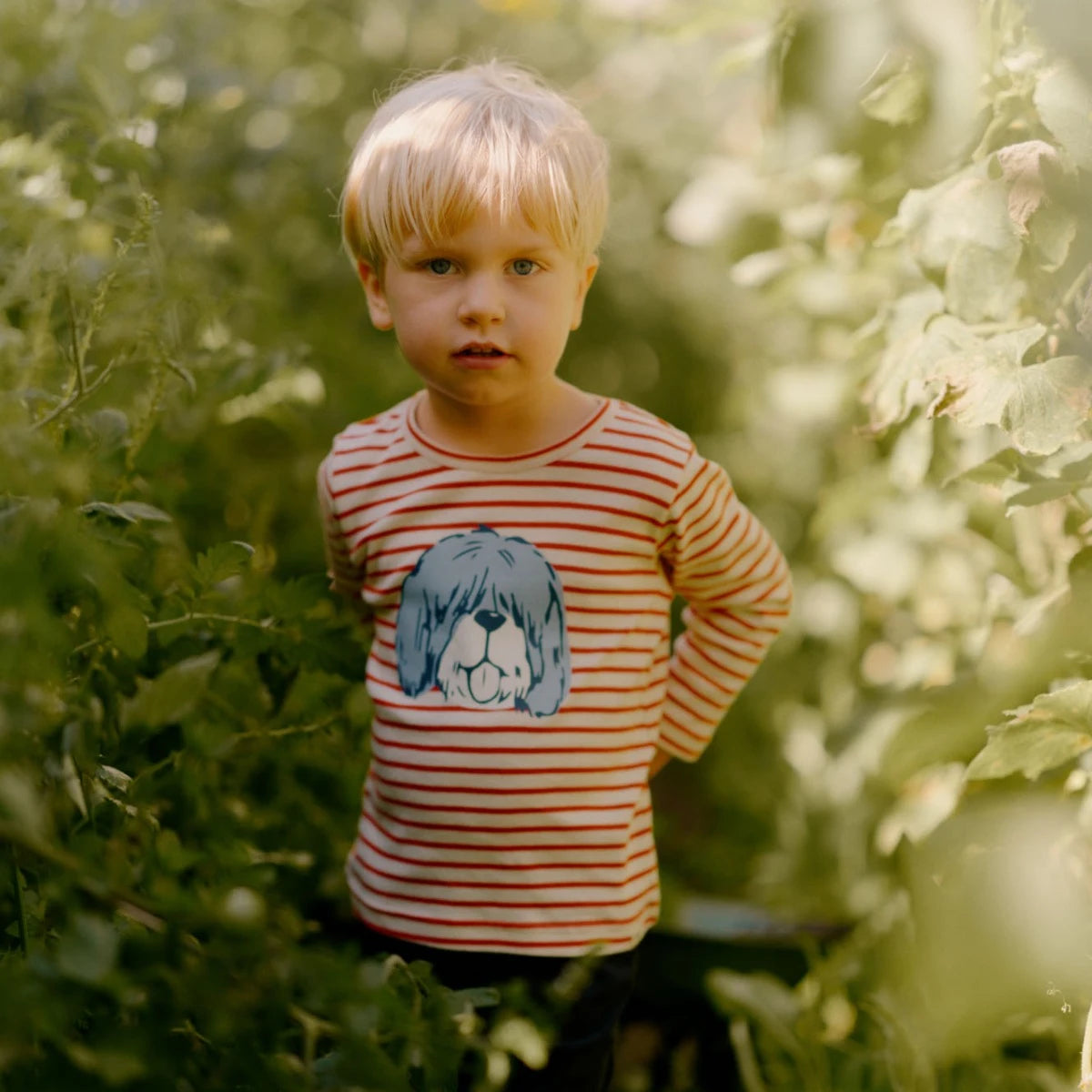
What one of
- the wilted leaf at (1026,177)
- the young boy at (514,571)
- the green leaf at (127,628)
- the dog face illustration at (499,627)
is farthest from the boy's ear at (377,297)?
the wilted leaf at (1026,177)

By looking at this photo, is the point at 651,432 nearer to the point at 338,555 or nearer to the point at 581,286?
the point at 581,286

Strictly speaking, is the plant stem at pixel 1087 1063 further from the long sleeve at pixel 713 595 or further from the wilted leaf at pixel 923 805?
the long sleeve at pixel 713 595

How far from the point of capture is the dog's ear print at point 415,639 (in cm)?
136

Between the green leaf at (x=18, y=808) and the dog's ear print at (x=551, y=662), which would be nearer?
the green leaf at (x=18, y=808)

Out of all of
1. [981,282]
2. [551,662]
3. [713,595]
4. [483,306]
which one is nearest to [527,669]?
[551,662]

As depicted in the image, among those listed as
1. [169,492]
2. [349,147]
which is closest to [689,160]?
[349,147]

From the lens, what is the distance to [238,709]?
4.48 ft

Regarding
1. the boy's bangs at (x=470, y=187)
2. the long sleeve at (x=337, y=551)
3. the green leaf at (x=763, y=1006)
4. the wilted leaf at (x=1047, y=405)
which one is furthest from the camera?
the green leaf at (x=763, y=1006)

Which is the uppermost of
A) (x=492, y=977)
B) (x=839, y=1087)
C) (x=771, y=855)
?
(x=492, y=977)

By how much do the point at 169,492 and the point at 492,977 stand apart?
2.07ft

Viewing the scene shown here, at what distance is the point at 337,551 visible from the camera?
154 cm

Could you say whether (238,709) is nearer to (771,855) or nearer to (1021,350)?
(1021,350)

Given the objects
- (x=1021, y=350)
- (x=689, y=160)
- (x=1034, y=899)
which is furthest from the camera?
(x=689, y=160)

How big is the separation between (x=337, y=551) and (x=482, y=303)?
408mm
